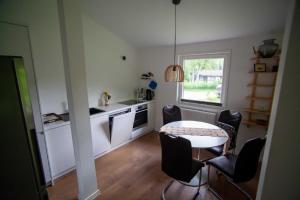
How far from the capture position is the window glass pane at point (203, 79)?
10.0 feet

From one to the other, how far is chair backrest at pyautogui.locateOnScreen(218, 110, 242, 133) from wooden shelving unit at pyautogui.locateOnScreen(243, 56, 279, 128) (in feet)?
0.97

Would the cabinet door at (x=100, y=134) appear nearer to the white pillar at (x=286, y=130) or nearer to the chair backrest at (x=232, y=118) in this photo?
the chair backrest at (x=232, y=118)

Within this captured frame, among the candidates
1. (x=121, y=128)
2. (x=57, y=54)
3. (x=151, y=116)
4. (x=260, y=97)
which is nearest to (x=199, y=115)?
(x=260, y=97)

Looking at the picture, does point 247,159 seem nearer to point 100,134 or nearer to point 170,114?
point 170,114

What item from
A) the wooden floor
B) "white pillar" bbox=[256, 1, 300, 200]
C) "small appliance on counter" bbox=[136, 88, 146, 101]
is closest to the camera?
"white pillar" bbox=[256, 1, 300, 200]

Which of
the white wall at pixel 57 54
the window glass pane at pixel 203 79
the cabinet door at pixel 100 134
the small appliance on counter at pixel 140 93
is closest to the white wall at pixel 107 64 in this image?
the white wall at pixel 57 54

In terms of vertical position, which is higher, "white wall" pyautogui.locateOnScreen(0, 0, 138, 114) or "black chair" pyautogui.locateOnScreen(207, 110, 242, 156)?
"white wall" pyautogui.locateOnScreen(0, 0, 138, 114)

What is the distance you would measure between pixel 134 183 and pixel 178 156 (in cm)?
97

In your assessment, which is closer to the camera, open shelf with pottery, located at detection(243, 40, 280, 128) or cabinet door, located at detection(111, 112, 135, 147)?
open shelf with pottery, located at detection(243, 40, 280, 128)

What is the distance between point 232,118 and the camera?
2521 millimetres

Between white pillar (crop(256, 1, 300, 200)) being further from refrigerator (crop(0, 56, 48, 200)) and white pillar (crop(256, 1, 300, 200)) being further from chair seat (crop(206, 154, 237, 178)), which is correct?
refrigerator (crop(0, 56, 48, 200))

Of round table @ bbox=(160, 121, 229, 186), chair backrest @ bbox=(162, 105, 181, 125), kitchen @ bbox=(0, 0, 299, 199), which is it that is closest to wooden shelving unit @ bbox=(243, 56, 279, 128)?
kitchen @ bbox=(0, 0, 299, 199)

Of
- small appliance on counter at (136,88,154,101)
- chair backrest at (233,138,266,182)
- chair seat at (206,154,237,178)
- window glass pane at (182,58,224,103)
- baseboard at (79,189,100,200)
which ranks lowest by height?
baseboard at (79,189,100,200)

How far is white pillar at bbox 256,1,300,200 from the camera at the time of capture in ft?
2.47
